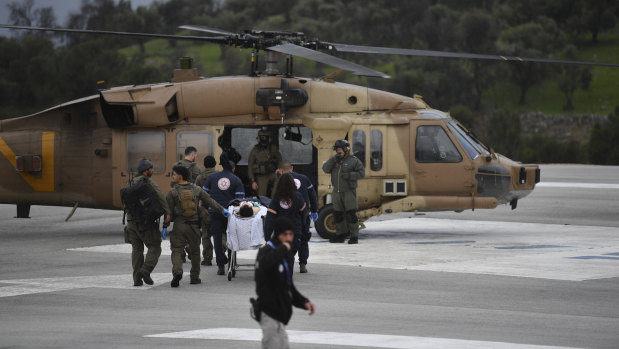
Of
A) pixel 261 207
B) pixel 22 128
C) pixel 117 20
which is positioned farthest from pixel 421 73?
pixel 261 207

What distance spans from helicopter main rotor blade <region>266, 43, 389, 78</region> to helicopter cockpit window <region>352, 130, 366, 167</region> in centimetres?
251

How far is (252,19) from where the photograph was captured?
119 m

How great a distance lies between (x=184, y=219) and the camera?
512 inches

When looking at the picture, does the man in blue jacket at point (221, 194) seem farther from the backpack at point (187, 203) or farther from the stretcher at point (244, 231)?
the backpack at point (187, 203)

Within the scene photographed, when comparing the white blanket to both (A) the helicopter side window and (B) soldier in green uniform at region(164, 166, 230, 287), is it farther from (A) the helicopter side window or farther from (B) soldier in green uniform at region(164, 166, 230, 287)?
(A) the helicopter side window

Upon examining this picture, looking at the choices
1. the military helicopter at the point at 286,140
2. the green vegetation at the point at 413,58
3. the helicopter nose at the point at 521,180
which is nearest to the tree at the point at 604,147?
the green vegetation at the point at 413,58

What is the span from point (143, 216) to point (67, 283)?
1.53m

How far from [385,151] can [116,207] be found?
18.0 feet

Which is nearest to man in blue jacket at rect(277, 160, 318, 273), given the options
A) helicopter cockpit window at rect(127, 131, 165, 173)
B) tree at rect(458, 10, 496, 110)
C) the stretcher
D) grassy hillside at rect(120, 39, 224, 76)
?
the stretcher

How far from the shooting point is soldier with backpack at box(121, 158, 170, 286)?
12742mm

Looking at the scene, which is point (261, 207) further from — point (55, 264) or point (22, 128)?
point (22, 128)

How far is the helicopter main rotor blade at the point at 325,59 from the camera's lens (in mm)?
14214

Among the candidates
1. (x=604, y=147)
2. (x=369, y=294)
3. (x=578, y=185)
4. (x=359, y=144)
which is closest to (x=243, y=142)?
(x=359, y=144)

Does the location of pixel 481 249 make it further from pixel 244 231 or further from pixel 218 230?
pixel 244 231
